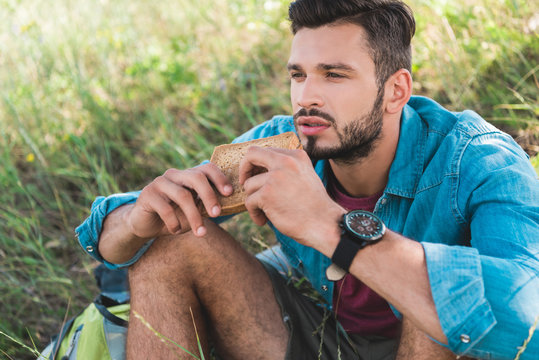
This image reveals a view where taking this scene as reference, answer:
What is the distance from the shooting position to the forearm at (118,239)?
207 centimetres

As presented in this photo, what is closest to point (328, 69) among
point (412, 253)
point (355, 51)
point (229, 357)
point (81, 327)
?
point (355, 51)

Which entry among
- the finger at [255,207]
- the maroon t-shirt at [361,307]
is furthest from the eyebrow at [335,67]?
the finger at [255,207]

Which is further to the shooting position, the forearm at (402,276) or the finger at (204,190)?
the finger at (204,190)

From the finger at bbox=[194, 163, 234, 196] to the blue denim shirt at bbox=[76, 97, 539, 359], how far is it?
395mm

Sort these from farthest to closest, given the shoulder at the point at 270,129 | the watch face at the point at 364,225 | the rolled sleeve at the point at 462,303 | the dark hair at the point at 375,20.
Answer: the shoulder at the point at 270,129 → the dark hair at the point at 375,20 → the watch face at the point at 364,225 → the rolled sleeve at the point at 462,303

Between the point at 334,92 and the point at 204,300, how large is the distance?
1153mm

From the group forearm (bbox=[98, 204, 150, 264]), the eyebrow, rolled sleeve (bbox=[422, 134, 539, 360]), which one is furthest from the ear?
forearm (bbox=[98, 204, 150, 264])

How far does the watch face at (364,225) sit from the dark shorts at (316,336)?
86 cm

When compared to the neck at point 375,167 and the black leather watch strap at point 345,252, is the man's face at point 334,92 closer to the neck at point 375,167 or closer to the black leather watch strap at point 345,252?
the neck at point 375,167

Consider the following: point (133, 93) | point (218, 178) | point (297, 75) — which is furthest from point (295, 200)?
point (133, 93)

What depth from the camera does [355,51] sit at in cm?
213

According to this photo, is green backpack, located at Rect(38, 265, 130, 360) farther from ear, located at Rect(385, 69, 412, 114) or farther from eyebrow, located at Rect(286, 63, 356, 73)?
ear, located at Rect(385, 69, 412, 114)

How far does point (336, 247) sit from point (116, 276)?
181cm

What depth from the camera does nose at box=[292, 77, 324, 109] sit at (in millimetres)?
2076
